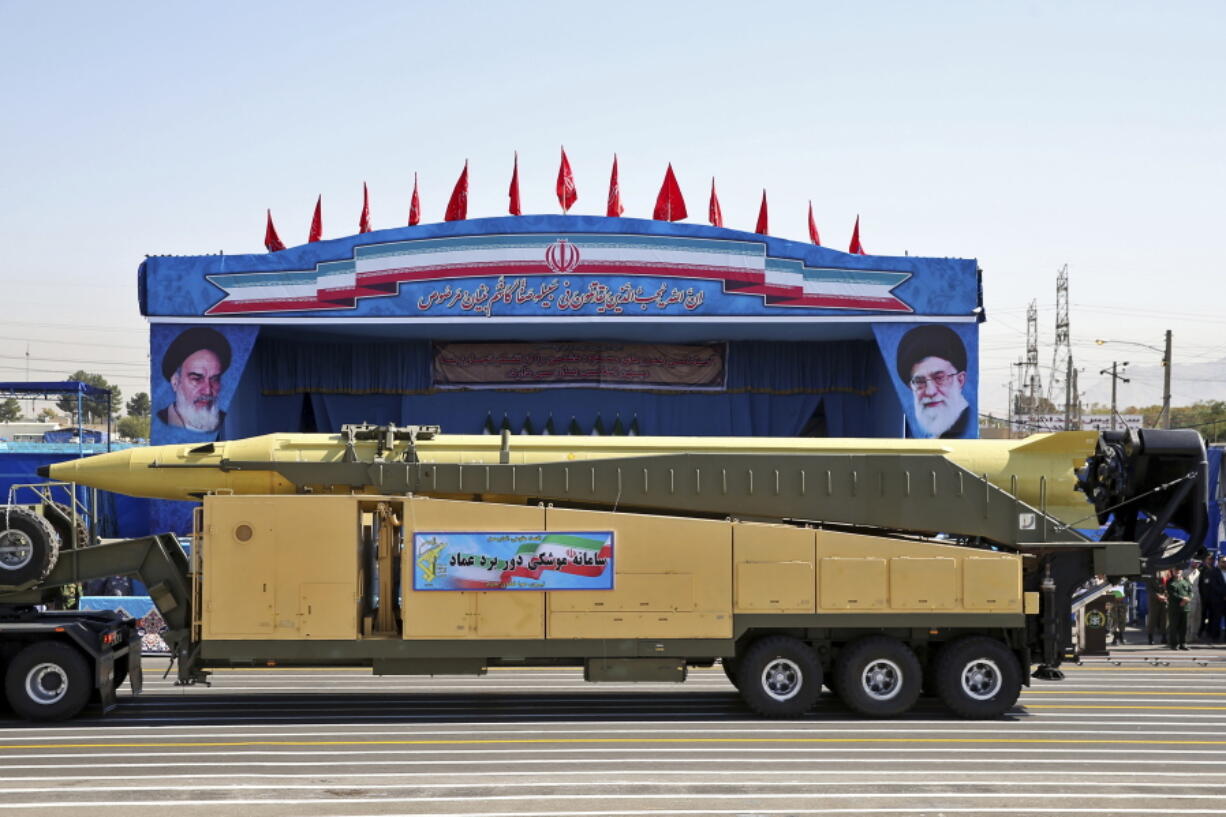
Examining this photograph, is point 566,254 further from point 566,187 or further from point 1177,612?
point 1177,612

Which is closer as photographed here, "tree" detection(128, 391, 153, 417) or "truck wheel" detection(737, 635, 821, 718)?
"truck wheel" detection(737, 635, 821, 718)

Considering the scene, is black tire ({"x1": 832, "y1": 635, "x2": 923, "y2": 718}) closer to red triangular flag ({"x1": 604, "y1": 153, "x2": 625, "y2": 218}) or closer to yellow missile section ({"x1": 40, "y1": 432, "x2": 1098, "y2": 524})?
yellow missile section ({"x1": 40, "y1": 432, "x2": 1098, "y2": 524})

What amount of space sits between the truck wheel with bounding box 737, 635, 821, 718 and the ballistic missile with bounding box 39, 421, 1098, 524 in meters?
2.58

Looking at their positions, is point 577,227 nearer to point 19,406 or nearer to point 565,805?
point 565,805

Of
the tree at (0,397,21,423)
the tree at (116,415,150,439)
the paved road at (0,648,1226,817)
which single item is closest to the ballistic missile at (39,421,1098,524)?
the paved road at (0,648,1226,817)

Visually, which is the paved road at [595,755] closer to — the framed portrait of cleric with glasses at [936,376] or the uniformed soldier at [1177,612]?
the uniformed soldier at [1177,612]

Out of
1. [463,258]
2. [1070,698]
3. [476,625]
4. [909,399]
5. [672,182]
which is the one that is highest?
[672,182]

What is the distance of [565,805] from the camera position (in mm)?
11312

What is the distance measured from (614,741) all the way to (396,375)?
31.7 m

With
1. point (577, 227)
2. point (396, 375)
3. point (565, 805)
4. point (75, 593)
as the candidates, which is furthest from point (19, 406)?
point (565, 805)

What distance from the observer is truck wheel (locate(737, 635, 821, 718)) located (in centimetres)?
1586

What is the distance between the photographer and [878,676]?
Result: 52.7ft

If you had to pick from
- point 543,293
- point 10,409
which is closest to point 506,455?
point 543,293

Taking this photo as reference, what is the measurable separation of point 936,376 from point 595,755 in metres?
26.5
